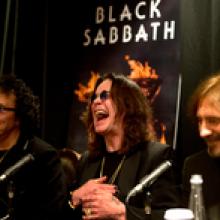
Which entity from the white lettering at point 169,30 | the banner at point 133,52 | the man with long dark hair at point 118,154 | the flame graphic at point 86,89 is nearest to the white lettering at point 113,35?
the banner at point 133,52

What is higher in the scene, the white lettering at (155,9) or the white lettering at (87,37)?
the white lettering at (155,9)

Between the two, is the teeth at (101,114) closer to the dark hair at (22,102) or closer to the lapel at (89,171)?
the lapel at (89,171)

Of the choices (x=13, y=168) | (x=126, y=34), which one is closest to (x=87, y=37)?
(x=126, y=34)

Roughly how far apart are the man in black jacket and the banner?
14.9 inches

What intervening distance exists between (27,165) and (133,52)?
98cm

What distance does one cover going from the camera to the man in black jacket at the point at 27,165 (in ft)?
7.97

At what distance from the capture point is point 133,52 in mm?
2770

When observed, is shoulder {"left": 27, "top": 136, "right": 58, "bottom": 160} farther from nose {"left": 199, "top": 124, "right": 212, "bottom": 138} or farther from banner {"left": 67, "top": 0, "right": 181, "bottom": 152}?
nose {"left": 199, "top": 124, "right": 212, "bottom": 138}

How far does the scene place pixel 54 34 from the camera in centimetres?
316

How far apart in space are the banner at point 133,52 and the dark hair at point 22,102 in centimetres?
33

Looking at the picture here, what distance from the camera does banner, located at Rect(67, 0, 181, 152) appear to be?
259 centimetres

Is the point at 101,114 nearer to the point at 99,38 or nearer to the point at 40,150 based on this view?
the point at 40,150

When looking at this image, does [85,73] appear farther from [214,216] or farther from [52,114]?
[214,216]

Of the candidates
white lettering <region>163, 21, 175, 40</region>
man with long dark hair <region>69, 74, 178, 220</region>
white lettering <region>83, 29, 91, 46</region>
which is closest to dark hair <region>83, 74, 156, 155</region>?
man with long dark hair <region>69, 74, 178, 220</region>
